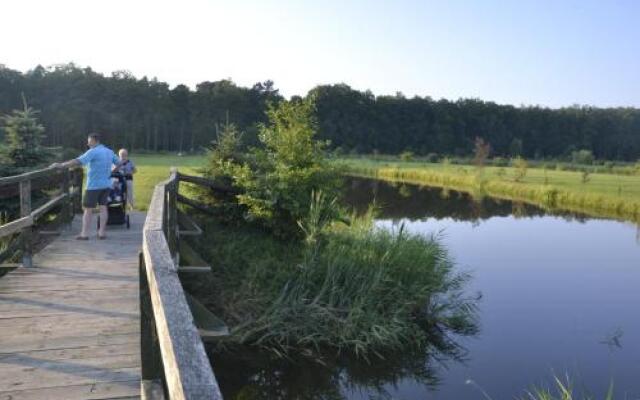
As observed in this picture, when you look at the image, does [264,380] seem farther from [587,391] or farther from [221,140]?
[221,140]

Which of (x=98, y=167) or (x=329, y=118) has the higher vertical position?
(x=329, y=118)

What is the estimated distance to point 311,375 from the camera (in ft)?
27.2

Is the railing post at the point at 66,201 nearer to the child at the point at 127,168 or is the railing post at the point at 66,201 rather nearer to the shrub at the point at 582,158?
the child at the point at 127,168

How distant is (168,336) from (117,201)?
8702mm

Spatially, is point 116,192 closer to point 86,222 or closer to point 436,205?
point 86,222

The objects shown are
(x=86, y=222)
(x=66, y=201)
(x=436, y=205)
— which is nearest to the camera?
(x=86, y=222)

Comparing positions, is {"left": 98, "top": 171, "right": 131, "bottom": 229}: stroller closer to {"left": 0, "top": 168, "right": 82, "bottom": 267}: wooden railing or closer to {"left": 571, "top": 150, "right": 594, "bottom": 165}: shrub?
{"left": 0, "top": 168, "right": 82, "bottom": 267}: wooden railing

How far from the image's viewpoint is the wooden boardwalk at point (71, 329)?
3867mm

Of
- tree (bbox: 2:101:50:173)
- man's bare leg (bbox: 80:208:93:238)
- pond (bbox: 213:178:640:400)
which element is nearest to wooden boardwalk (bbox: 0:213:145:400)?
man's bare leg (bbox: 80:208:93:238)

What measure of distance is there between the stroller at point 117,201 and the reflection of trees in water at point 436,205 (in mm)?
13026

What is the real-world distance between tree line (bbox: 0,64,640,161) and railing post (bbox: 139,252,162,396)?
2135 inches

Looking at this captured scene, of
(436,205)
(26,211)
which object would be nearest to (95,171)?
(26,211)

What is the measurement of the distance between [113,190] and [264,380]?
14.9 feet

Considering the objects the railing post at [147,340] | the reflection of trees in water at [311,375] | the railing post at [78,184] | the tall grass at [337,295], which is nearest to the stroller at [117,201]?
the railing post at [78,184]
